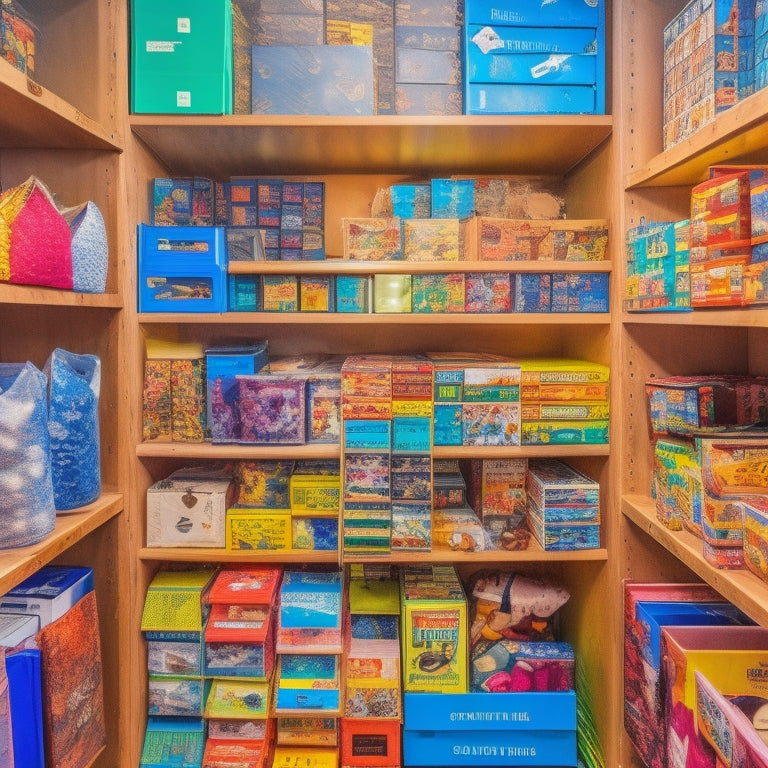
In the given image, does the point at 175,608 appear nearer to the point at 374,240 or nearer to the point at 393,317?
the point at 393,317

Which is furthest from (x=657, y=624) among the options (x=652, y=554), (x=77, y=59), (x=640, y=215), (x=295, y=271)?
(x=77, y=59)

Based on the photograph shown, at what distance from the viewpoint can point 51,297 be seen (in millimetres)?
1439

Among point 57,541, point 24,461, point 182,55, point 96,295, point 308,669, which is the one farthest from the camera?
point 308,669

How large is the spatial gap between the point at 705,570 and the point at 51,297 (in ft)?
5.34

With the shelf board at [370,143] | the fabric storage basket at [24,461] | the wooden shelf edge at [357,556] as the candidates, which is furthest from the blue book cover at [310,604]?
the shelf board at [370,143]

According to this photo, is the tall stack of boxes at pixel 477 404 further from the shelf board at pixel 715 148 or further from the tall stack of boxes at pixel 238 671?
the tall stack of boxes at pixel 238 671

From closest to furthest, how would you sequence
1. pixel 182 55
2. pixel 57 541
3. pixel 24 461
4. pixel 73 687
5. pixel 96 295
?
1. pixel 24 461
2. pixel 57 541
3. pixel 73 687
4. pixel 96 295
5. pixel 182 55

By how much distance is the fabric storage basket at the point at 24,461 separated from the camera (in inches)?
50.5

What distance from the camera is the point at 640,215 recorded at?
5.90 ft

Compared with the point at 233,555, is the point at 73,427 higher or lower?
higher

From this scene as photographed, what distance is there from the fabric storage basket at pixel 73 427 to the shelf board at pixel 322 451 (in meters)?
0.23

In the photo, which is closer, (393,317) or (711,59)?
(711,59)

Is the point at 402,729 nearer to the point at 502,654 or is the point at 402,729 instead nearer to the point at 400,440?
the point at 502,654

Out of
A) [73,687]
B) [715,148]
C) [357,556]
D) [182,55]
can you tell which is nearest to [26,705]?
[73,687]
